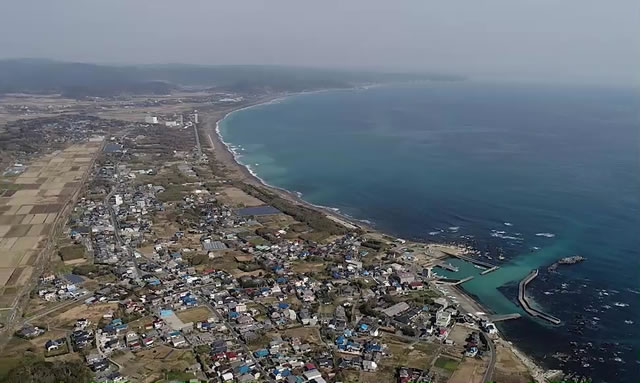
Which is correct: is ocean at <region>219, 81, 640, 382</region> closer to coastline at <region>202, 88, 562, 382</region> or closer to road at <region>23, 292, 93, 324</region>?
coastline at <region>202, 88, 562, 382</region>

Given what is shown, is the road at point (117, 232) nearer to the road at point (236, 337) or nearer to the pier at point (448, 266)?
the road at point (236, 337)

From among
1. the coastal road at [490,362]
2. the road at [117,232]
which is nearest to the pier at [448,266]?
the coastal road at [490,362]

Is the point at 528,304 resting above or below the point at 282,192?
below

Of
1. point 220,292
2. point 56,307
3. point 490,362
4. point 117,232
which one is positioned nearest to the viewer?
point 490,362

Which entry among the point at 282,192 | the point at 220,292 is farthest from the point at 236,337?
the point at 282,192

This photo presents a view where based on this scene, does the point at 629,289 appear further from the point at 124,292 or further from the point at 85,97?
the point at 85,97

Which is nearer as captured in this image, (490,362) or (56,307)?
(490,362)

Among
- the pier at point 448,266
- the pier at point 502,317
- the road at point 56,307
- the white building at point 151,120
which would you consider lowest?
the road at point 56,307

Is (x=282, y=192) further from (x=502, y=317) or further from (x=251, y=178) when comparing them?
(x=502, y=317)

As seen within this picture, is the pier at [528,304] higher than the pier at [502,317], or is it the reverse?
the pier at [528,304]
